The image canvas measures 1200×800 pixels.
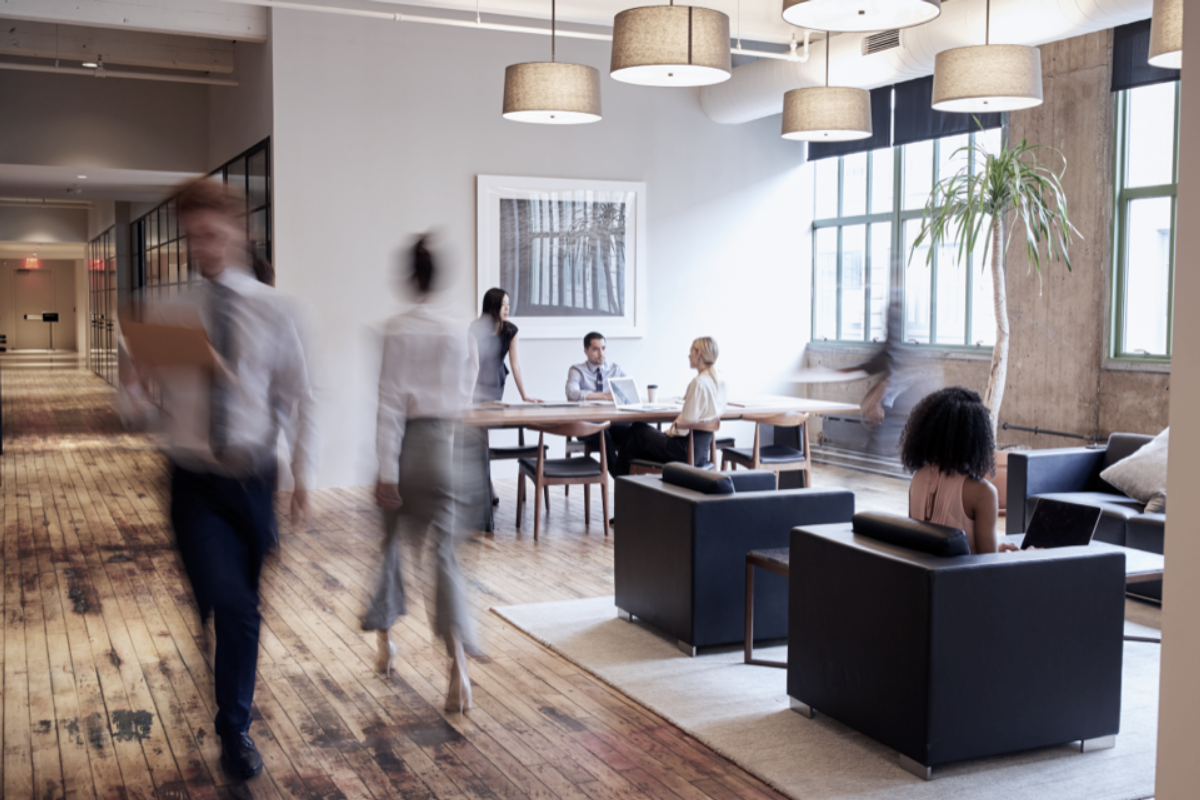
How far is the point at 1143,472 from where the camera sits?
5.78 metres

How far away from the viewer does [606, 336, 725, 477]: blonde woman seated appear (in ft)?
21.7

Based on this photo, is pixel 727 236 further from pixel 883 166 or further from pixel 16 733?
pixel 16 733

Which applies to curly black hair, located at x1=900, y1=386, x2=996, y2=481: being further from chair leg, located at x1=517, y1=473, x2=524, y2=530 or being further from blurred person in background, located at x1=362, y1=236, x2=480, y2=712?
chair leg, located at x1=517, y1=473, x2=524, y2=530

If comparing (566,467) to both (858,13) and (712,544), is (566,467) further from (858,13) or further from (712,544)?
(858,13)

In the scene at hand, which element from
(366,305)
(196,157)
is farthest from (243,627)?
(196,157)

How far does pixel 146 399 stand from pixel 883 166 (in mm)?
8447

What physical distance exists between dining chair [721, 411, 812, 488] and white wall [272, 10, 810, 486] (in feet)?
8.04

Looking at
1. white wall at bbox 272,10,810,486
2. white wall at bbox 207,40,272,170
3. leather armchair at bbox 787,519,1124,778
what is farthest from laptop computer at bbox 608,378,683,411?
leather armchair at bbox 787,519,1124,778

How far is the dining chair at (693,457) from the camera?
6.66 meters

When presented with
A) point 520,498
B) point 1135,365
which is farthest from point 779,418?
point 1135,365

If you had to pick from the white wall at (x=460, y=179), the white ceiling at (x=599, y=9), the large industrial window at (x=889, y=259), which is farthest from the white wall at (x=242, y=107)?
the large industrial window at (x=889, y=259)

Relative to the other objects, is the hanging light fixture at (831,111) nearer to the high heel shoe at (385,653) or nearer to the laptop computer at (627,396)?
the laptop computer at (627,396)

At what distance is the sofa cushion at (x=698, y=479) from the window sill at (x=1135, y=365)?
165 inches

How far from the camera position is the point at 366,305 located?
8.96 metres
